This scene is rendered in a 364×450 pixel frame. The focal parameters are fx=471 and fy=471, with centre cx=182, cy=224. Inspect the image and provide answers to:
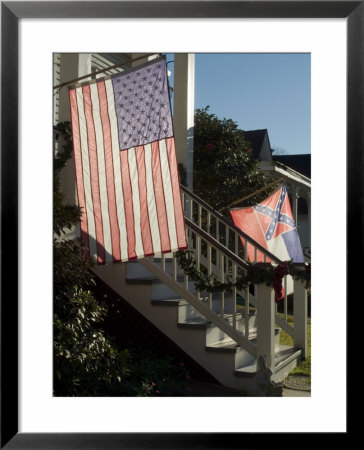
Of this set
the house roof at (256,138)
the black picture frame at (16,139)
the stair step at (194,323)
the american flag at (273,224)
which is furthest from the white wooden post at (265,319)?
the house roof at (256,138)

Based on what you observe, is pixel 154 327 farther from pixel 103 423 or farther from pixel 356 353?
pixel 356 353

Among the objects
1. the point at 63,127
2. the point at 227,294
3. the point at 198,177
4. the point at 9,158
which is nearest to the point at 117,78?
the point at 63,127

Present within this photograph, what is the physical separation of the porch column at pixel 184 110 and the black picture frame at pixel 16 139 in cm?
294

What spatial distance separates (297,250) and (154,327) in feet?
5.20

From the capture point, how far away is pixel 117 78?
306 cm

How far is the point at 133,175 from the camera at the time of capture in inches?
119

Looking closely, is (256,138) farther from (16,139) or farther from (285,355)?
(16,139)

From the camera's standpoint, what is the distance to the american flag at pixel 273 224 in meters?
4.53

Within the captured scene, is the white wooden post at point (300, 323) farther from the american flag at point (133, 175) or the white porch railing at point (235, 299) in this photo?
the american flag at point (133, 175)

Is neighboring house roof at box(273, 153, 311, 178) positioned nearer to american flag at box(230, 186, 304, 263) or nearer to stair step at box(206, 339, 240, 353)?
american flag at box(230, 186, 304, 263)

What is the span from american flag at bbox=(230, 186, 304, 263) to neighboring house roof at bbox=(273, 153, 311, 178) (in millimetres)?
3969

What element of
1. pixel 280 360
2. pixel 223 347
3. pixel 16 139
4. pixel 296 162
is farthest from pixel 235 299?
pixel 296 162

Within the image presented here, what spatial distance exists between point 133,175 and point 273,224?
2002 mm

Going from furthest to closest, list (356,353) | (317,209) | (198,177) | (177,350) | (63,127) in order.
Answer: (198,177) < (177,350) < (63,127) < (317,209) < (356,353)
